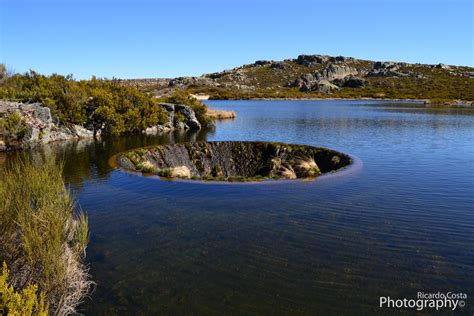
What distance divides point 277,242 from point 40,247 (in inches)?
301

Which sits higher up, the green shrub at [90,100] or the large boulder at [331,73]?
the large boulder at [331,73]

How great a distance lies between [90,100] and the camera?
152 feet

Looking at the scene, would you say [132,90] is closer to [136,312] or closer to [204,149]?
[204,149]

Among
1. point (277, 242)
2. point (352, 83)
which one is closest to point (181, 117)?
point (277, 242)

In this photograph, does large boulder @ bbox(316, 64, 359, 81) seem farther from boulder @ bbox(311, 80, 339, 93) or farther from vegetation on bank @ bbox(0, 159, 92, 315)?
vegetation on bank @ bbox(0, 159, 92, 315)

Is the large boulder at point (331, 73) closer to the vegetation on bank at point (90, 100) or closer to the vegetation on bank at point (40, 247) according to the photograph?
the vegetation on bank at point (90, 100)

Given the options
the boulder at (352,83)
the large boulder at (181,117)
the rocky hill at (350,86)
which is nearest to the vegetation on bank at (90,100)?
the large boulder at (181,117)

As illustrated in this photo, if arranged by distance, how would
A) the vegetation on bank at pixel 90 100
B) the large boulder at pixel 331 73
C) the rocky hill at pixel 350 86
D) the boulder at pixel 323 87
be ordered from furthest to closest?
1. the large boulder at pixel 331 73
2. the boulder at pixel 323 87
3. the rocky hill at pixel 350 86
4. the vegetation on bank at pixel 90 100

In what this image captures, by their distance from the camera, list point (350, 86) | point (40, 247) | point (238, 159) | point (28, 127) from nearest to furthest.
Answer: point (40, 247)
point (238, 159)
point (28, 127)
point (350, 86)

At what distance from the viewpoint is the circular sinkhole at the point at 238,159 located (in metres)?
28.4

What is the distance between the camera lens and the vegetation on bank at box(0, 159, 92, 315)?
838 cm

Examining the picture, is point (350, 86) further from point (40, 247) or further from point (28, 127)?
point (40, 247)

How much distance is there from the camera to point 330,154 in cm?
3002

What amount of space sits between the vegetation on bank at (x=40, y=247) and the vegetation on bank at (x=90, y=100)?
34.0 m
